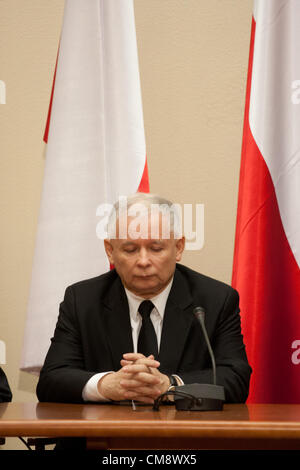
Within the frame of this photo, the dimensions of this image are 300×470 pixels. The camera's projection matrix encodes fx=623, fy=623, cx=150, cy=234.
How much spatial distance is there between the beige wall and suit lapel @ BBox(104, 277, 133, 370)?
3.09 ft

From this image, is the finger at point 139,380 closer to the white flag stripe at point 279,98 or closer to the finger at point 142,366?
the finger at point 142,366

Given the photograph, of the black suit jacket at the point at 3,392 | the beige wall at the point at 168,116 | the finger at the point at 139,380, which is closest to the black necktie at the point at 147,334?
the finger at the point at 139,380

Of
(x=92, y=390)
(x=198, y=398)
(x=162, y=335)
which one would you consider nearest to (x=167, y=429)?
(x=198, y=398)

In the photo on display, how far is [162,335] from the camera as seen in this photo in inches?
98.4

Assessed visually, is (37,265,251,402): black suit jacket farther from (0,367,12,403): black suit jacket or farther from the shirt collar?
(0,367,12,403): black suit jacket

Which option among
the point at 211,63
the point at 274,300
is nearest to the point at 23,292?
the point at 274,300

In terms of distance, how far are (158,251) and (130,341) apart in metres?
0.38

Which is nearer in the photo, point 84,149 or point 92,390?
point 92,390

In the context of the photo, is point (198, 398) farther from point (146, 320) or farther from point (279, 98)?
point (279, 98)

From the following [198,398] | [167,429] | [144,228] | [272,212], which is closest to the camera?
[167,429]

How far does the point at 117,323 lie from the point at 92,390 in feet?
1.37

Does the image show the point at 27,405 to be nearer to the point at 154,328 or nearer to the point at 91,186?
the point at 154,328

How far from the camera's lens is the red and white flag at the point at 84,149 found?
119 inches

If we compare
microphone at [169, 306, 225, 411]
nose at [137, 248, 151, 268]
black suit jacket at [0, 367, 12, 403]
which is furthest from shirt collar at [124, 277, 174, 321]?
microphone at [169, 306, 225, 411]
